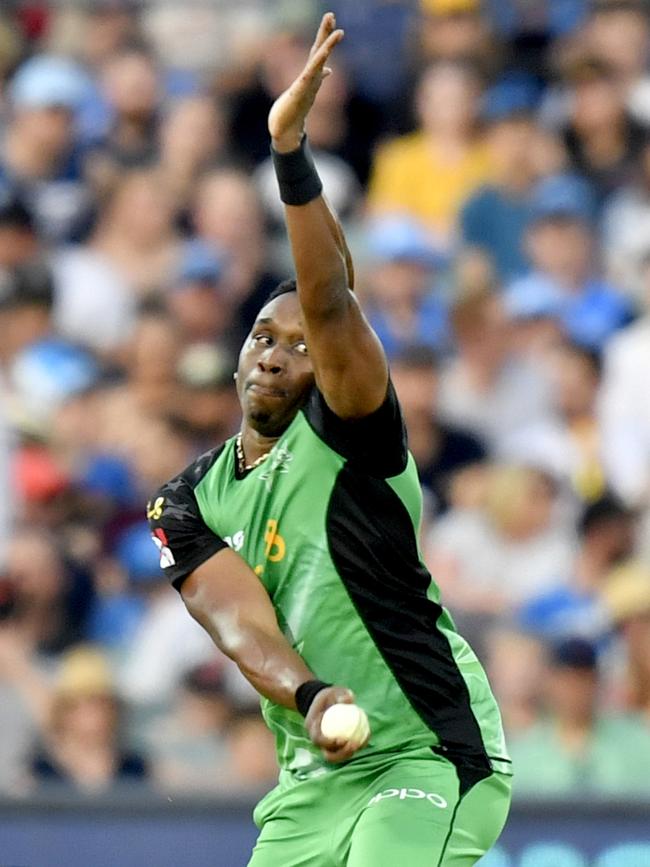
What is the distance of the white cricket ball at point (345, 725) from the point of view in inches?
140

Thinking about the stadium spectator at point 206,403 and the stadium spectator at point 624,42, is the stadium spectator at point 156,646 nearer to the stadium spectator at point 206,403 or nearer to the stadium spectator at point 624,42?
the stadium spectator at point 206,403

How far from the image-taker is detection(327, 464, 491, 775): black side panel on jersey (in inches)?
162

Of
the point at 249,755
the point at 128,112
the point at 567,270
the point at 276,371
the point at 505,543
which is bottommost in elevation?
the point at 249,755

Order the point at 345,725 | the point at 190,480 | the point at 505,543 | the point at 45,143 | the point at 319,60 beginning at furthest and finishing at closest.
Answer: the point at 45,143, the point at 505,543, the point at 190,480, the point at 319,60, the point at 345,725

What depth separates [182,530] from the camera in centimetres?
437

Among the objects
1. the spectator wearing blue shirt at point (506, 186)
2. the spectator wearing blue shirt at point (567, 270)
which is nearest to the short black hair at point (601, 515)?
the spectator wearing blue shirt at point (567, 270)

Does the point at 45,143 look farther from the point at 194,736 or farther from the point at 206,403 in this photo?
the point at 194,736

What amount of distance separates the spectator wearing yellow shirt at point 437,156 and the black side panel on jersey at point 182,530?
447 cm

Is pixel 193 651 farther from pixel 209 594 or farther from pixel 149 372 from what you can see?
pixel 209 594

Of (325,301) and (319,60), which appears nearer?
(319,60)

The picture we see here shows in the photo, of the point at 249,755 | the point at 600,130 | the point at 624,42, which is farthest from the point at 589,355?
the point at 249,755

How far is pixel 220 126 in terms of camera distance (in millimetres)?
8836

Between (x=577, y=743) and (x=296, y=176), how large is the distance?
12.2 feet

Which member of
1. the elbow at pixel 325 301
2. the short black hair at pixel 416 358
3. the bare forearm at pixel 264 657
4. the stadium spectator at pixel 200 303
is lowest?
the bare forearm at pixel 264 657
